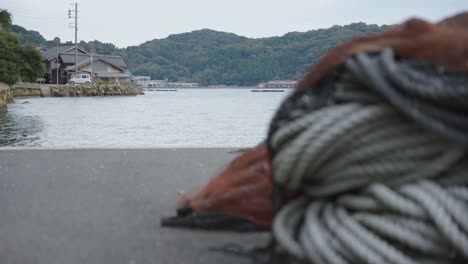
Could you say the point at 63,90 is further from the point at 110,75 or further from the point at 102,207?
the point at 102,207

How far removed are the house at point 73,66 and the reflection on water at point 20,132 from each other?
138 feet

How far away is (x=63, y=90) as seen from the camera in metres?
62.4

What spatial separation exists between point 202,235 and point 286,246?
2.68 ft

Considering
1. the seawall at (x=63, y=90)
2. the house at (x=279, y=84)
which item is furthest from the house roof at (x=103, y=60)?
the house at (x=279, y=84)

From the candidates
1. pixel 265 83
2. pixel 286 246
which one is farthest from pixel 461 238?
pixel 265 83

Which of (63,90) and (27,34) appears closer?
(63,90)

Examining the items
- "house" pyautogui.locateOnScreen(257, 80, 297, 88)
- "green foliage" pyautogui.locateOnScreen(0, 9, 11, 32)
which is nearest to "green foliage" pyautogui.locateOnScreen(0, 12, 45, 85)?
"green foliage" pyautogui.locateOnScreen(0, 9, 11, 32)

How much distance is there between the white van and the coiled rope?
68415 mm

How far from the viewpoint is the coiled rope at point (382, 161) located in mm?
1210

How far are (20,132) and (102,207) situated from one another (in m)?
21.4

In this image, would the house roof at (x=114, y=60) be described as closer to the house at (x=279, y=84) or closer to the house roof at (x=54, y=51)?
the house roof at (x=54, y=51)

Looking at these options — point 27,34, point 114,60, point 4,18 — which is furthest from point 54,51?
point 27,34

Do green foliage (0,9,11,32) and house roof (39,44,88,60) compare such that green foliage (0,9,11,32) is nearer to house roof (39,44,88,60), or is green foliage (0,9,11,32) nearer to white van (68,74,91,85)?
white van (68,74,91,85)

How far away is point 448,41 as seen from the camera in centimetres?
125
